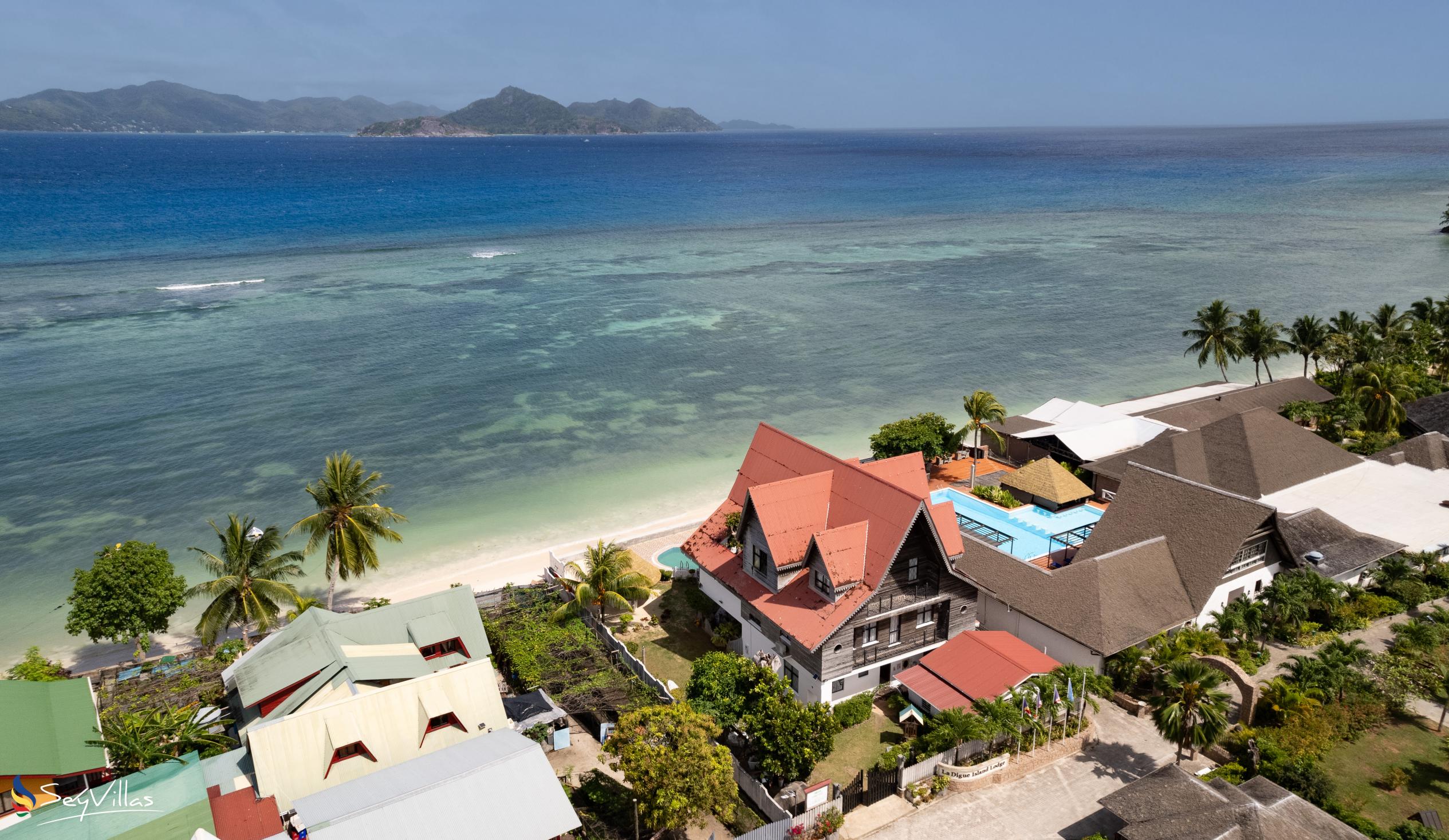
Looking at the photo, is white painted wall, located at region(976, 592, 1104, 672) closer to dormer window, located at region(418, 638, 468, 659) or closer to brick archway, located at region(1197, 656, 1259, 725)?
brick archway, located at region(1197, 656, 1259, 725)

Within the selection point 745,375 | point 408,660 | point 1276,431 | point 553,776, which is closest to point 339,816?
point 553,776

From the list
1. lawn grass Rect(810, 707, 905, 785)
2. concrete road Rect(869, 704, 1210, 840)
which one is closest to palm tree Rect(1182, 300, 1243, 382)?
concrete road Rect(869, 704, 1210, 840)

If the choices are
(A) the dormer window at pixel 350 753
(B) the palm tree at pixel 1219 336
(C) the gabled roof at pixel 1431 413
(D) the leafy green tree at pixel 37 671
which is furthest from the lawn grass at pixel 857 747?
(B) the palm tree at pixel 1219 336

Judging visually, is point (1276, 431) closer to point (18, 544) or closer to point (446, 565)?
point (446, 565)

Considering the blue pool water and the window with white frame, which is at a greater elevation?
the window with white frame

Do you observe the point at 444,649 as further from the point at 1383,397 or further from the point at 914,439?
the point at 1383,397

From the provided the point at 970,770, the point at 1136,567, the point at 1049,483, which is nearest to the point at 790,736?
the point at 970,770

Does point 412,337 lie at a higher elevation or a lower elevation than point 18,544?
higher
